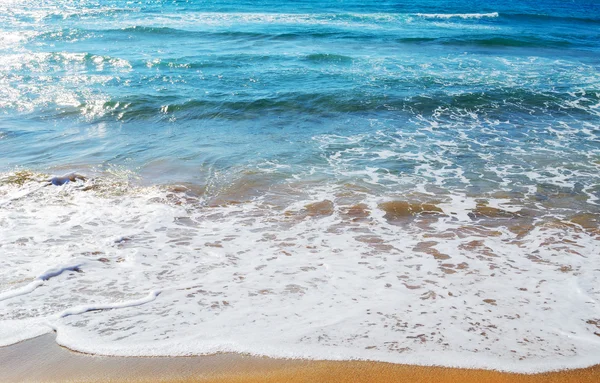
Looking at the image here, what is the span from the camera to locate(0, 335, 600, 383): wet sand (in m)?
4.04

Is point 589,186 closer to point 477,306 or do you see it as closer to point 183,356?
point 477,306

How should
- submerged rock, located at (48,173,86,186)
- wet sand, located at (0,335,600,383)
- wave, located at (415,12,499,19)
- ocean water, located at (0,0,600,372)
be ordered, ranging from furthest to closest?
wave, located at (415,12,499,19) → submerged rock, located at (48,173,86,186) → ocean water, located at (0,0,600,372) → wet sand, located at (0,335,600,383)

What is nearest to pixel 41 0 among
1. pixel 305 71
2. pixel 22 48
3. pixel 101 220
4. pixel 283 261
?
pixel 22 48

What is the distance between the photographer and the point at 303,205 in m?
7.63

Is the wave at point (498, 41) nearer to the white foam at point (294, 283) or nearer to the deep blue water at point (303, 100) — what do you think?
the deep blue water at point (303, 100)

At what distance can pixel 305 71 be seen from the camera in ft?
53.3

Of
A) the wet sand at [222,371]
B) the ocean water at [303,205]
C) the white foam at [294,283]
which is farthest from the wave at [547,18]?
the wet sand at [222,371]

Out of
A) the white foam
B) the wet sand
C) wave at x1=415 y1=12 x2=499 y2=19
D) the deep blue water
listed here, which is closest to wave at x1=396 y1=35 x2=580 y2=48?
the deep blue water

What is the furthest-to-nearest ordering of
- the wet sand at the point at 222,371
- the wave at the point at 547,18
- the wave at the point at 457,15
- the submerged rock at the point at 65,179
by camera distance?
the wave at the point at 457,15, the wave at the point at 547,18, the submerged rock at the point at 65,179, the wet sand at the point at 222,371

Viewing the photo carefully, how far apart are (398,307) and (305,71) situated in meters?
12.2

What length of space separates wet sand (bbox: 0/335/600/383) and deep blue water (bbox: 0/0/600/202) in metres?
4.51

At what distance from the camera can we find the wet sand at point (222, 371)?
404cm

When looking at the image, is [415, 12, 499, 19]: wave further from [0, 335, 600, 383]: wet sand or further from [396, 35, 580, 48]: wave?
[0, 335, 600, 383]: wet sand

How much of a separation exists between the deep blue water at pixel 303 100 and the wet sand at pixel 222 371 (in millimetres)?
4506
